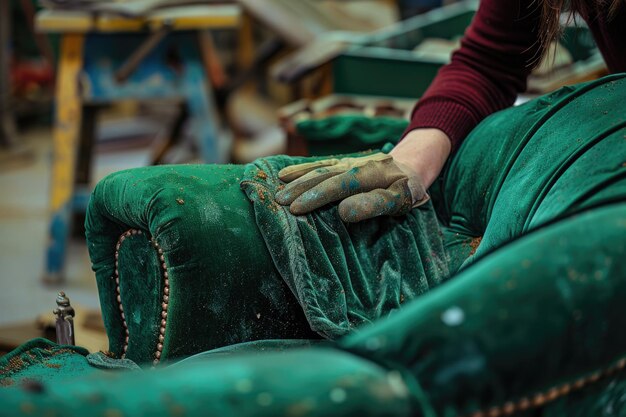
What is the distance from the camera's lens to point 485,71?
1427 millimetres

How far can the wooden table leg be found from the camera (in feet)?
9.09

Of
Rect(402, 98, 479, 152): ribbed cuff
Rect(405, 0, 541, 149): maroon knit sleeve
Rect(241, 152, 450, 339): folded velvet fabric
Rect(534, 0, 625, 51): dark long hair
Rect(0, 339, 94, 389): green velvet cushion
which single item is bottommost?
Rect(0, 339, 94, 389): green velvet cushion

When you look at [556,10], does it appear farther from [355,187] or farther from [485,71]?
[355,187]

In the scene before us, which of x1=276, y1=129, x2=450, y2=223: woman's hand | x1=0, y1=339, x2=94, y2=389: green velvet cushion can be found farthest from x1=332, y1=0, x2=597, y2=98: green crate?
x1=0, y1=339, x2=94, y2=389: green velvet cushion

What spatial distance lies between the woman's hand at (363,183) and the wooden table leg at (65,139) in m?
1.76

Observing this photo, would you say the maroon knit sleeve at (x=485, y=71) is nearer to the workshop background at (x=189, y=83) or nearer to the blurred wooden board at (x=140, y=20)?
the workshop background at (x=189, y=83)

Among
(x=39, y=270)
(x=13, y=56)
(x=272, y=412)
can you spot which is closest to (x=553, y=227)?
(x=272, y=412)

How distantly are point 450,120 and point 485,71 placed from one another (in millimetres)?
138

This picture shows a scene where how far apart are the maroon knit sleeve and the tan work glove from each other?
0.16m

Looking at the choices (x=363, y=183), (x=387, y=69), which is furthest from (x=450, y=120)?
(x=387, y=69)

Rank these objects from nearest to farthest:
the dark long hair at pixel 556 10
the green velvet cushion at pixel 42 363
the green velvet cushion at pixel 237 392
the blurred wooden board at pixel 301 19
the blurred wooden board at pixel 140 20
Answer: the green velvet cushion at pixel 237 392 < the green velvet cushion at pixel 42 363 < the dark long hair at pixel 556 10 < the blurred wooden board at pixel 140 20 < the blurred wooden board at pixel 301 19

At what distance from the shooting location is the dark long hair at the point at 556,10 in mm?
1223

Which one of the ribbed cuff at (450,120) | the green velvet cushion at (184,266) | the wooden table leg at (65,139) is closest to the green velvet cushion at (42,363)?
the green velvet cushion at (184,266)

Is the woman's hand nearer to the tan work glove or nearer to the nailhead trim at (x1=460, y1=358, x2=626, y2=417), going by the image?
the tan work glove
